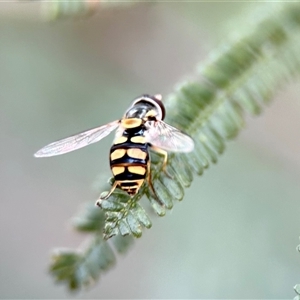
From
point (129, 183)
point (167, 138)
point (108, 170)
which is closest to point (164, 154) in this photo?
point (167, 138)

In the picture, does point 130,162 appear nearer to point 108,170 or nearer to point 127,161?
point 127,161

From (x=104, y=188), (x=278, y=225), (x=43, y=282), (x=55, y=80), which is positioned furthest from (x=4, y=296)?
(x=104, y=188)

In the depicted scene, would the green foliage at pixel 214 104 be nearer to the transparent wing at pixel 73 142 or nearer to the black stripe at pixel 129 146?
the black stripe at pixel 129 146

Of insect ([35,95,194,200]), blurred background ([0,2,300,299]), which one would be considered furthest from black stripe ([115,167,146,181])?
blurred background ([0,2,300,299])

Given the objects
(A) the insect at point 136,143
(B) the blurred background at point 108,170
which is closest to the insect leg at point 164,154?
(A) the insect at point 136,143

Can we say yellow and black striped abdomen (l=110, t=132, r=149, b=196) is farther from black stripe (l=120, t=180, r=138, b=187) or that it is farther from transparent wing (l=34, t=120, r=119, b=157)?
transparent wing (l=34, t=120, r=119, b=157)

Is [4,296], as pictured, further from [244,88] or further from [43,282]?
[244,88]
